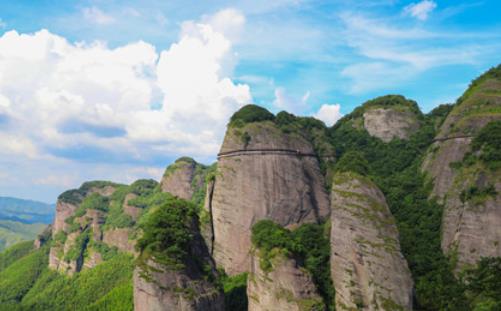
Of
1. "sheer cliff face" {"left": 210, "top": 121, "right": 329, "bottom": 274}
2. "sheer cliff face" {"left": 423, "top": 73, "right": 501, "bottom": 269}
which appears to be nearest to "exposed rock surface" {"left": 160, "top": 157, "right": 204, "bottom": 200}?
"sheer cliff face" {"left": 210, "top": 121, "right": 329, "bottom": 274}

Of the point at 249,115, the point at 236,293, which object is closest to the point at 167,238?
the point at 236,293

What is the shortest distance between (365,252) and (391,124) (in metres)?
31.1

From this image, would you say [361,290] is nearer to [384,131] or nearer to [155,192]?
[384,131]

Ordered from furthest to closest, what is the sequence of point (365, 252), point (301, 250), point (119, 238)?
point (119, 238) < point (301, 250) < point (365, 252)

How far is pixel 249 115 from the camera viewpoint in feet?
174

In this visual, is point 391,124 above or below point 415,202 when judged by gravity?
above

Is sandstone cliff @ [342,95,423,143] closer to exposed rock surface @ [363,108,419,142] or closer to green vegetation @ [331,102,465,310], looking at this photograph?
exposed rock surface @ [363,108,419,142]

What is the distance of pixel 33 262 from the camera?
363 ft

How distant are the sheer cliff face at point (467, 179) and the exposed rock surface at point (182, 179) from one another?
6252 centimetres

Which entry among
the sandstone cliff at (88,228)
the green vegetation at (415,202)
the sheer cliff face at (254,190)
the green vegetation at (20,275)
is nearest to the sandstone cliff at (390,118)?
the green vegetation at (415,202)

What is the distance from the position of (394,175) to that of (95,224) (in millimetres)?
80250

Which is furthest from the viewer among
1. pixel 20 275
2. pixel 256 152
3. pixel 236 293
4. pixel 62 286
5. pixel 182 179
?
pixel 20 275

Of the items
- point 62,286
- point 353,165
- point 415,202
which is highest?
point 353,165

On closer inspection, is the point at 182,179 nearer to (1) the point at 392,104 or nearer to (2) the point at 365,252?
(1) the point at 392,104
